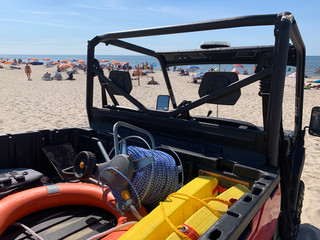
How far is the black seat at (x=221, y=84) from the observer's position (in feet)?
7.86

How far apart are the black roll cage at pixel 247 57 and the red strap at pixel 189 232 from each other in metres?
0.97

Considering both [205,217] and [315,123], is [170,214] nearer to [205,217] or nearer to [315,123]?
[205,217]

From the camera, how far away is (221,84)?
2453 millimetres

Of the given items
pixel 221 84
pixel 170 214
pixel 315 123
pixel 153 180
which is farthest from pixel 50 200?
pixel 315 123

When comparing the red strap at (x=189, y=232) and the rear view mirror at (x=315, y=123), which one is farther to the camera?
the rear view mirror at (x=315, y=123)

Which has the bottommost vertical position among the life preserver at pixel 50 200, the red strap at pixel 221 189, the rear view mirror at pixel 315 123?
the life preserver at pixel 50 200

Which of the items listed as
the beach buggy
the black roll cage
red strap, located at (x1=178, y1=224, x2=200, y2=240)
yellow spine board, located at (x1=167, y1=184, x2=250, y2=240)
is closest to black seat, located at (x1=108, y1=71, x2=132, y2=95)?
the beach buggy

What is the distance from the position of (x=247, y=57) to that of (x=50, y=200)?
8.68 ft

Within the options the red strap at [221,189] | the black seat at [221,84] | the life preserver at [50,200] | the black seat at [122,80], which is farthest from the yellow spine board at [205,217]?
the black seat at [122,80]

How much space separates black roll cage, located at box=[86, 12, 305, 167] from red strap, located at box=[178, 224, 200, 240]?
38.3 inches

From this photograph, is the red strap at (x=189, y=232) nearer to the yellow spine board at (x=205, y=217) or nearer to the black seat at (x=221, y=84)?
the yellow spine board at (x=205, y=217)

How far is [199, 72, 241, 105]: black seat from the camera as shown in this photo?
2396mm

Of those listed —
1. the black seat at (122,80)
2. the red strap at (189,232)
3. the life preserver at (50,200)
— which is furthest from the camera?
the black seat at (122,80)

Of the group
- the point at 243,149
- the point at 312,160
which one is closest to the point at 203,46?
the point at 243,149
